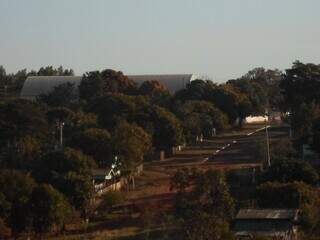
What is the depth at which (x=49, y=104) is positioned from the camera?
6281 centimetres

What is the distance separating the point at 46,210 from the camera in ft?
89.0

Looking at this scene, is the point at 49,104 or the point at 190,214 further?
the point at 49,104

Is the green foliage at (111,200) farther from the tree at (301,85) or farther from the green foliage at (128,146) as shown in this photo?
the tree at (301,85)

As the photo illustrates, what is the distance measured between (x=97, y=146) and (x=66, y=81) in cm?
4149

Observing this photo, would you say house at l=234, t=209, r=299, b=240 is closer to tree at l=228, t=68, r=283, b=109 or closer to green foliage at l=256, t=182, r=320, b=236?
green foliage at l=256, t=182, r=320, b=236

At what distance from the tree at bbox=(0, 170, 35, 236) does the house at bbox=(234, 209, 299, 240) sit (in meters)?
7.25

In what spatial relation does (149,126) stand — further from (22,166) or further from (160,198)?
(160,198)

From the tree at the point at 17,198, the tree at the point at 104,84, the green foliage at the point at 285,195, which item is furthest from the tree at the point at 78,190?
the tree at the point at 104,84

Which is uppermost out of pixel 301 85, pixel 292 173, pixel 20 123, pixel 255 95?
pixel 301 85

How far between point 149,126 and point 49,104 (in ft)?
66.2

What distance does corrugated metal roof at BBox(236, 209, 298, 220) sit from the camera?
25594 millimetres

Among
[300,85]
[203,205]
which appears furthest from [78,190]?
[300,85]

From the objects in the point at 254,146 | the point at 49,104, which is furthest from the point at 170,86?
the point at 254,146

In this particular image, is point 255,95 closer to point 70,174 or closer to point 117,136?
point 117,136
